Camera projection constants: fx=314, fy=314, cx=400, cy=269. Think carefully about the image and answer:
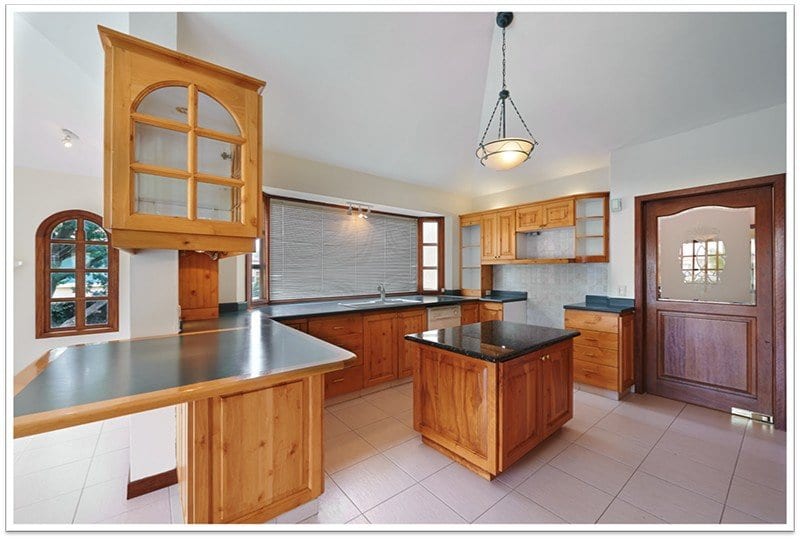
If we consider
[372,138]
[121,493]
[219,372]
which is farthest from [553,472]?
[372,138]

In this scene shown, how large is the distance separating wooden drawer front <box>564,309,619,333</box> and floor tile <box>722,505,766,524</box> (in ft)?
5.39

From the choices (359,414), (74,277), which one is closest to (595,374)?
(359,414)

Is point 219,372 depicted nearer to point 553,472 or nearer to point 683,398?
point 553,472

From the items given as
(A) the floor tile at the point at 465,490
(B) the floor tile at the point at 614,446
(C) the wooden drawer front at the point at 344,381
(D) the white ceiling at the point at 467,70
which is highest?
(D) the white ceiling at the point at 467,70

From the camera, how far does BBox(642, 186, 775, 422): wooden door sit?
267 cm

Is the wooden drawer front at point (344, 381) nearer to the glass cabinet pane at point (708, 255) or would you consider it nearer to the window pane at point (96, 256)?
the glass cabinet pane at point (708, 255)

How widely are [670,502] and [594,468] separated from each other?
0.37 meters

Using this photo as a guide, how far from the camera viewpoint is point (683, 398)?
9.99 feet

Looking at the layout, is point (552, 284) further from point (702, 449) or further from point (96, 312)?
point (96, 312)

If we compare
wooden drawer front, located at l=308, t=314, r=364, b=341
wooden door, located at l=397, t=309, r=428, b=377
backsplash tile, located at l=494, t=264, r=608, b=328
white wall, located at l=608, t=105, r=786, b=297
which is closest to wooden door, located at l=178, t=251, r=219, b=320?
wooden drawer front, located at l=308, t=314, r=364, b=341

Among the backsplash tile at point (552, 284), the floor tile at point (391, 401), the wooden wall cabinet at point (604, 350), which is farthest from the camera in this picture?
the backsplash tile at point (552, 284)

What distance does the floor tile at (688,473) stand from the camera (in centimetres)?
180

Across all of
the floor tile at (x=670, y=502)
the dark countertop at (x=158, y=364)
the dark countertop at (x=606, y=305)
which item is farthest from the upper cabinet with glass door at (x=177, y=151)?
the dark countertop at (x=606, y=305)

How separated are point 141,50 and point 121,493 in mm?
2360
